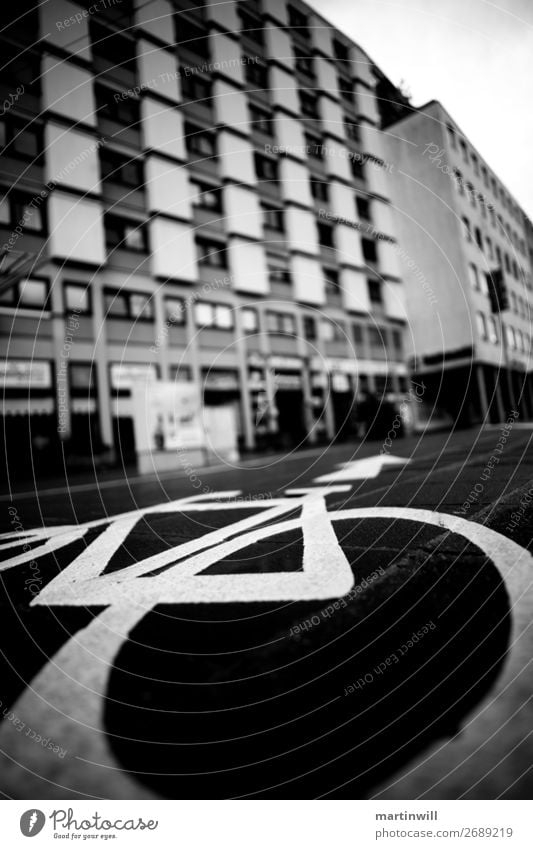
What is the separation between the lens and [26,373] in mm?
16609

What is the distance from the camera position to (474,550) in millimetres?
1990

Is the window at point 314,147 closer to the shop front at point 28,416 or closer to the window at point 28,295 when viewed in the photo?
the window at point 28,295

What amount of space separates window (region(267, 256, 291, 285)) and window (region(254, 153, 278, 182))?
4.10m

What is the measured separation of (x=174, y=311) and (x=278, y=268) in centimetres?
668

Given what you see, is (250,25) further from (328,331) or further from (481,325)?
(481,325)

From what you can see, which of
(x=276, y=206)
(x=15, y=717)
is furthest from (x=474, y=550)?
(x=276, y=206)

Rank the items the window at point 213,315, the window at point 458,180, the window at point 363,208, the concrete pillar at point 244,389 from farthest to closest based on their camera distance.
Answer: the window at point 363,208 → the window at point 458,180 → the concrete pillar at point 244,389 → the window at point 213,315

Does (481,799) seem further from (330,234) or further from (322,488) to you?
(330,234)

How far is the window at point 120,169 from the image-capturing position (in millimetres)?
19016

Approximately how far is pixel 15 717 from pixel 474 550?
1766 millimetres

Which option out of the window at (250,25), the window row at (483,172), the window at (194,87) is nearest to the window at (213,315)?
the window at (194,87)

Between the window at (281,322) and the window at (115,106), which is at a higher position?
the window at (115,106)

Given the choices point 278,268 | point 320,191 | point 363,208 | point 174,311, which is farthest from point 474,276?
point 174,311

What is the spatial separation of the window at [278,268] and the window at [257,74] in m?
9.40
